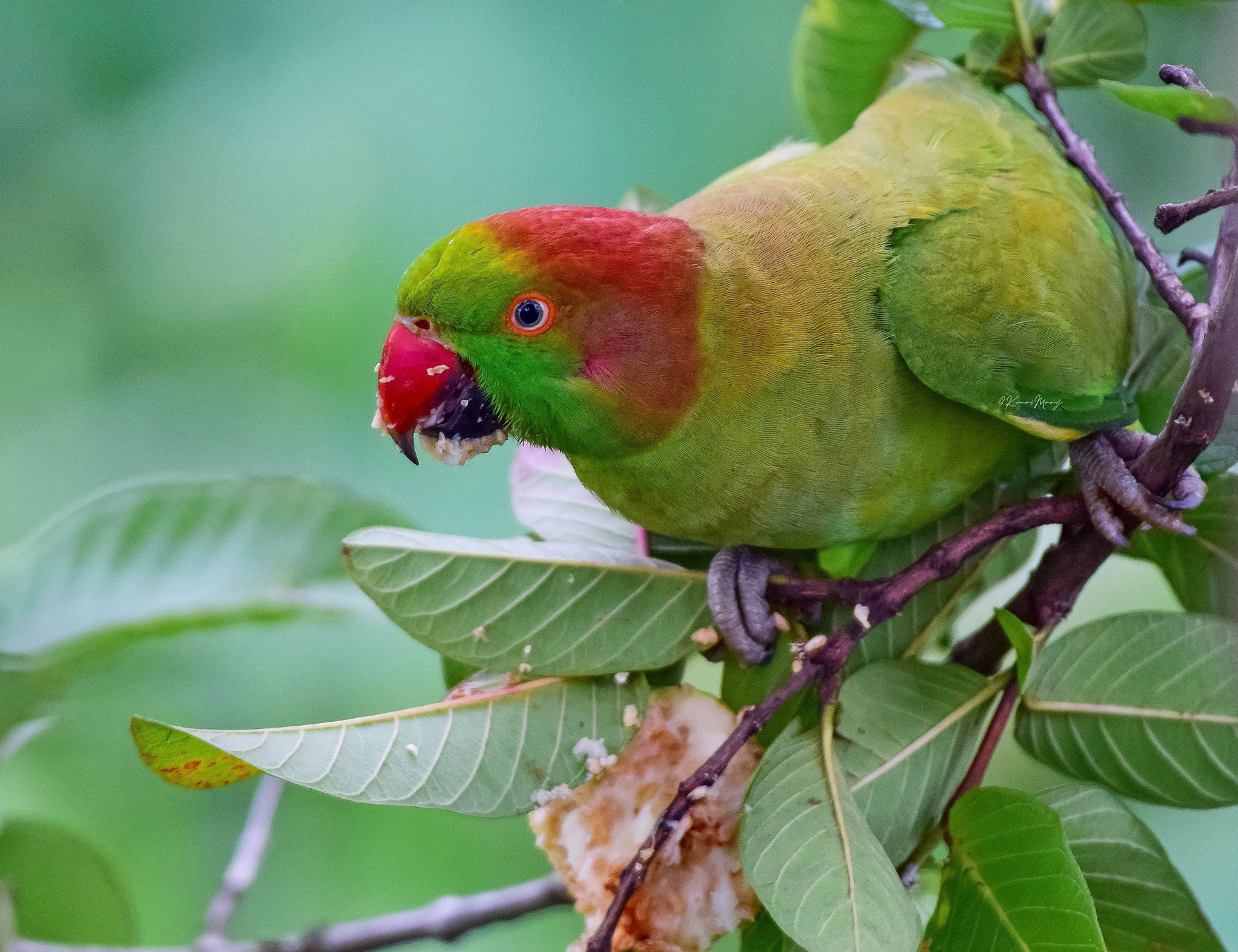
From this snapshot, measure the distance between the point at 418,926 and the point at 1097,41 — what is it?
36.5 inches

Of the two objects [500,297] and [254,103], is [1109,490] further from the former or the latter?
[254,103]

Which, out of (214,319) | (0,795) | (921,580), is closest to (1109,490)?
(921,580)

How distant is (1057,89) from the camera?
2.72ft

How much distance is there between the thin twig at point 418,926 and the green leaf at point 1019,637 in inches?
18.5

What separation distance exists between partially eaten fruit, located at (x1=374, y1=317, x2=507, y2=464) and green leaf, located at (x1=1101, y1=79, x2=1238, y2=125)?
393mm

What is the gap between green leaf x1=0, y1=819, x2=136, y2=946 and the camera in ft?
3.12

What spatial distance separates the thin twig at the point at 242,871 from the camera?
97cm

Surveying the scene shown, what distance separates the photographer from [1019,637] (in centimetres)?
62

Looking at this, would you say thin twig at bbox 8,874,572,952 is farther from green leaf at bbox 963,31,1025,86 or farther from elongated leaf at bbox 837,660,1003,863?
green leaf at bbox 963,31,1025,86

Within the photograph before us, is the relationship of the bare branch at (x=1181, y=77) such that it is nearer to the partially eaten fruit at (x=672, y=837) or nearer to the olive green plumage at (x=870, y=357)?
the olive green plumage at (x=870, y=357)

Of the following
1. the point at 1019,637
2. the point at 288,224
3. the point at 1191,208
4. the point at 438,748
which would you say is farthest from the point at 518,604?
the point at 288,224

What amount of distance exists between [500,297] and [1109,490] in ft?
1.34

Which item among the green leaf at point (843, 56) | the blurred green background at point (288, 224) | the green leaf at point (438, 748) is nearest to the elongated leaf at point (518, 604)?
the green leaf at point (438, 748)

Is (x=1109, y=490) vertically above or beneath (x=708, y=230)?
beneath
